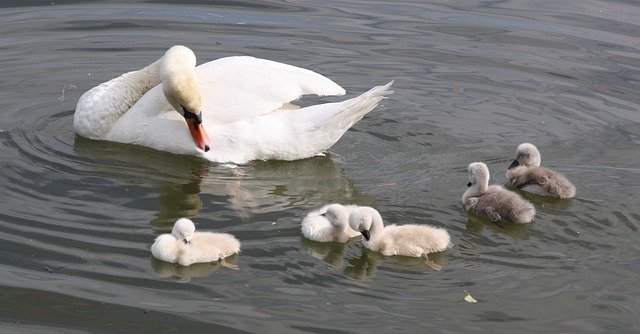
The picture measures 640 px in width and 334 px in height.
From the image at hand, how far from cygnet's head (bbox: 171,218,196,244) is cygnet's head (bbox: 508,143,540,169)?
9.76 ft

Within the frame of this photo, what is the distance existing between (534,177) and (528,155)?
30 centimetres

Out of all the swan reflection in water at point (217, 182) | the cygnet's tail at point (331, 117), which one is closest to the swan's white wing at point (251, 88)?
the cygnet's tail at point (331, 117)

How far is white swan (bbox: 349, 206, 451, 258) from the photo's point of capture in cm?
795

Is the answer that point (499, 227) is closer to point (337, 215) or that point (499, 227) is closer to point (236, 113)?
point (337, 215)

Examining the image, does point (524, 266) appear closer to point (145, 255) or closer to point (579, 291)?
point (579, 291)

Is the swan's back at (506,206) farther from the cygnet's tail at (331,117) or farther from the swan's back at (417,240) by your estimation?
the cygnet's tail at (331,117)

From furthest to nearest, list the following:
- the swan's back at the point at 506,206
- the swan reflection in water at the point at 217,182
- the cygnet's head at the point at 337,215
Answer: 1. the swan reflection in water at the point at 217,182
2. the swan's back at the point at 506,206
3. the cygnet's head at the point at 337,215

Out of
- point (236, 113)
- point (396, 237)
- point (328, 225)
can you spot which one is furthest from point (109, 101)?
point (396, 237)

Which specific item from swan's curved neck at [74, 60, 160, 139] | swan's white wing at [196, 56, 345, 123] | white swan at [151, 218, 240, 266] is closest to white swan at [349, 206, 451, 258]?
white swan at [151, 218, 240, 266]

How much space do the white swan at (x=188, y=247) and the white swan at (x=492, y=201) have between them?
1.89m

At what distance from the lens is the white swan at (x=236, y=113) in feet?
32.5

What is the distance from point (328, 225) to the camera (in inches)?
321

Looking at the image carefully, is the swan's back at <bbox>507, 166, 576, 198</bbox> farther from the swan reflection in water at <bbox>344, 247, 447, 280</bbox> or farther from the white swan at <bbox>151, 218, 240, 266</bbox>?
the white swan at <bbox>151, 218, 240, 266</bbox>

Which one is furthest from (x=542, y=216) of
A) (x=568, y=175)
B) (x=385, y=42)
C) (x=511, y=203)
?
(x=385, y=42)
